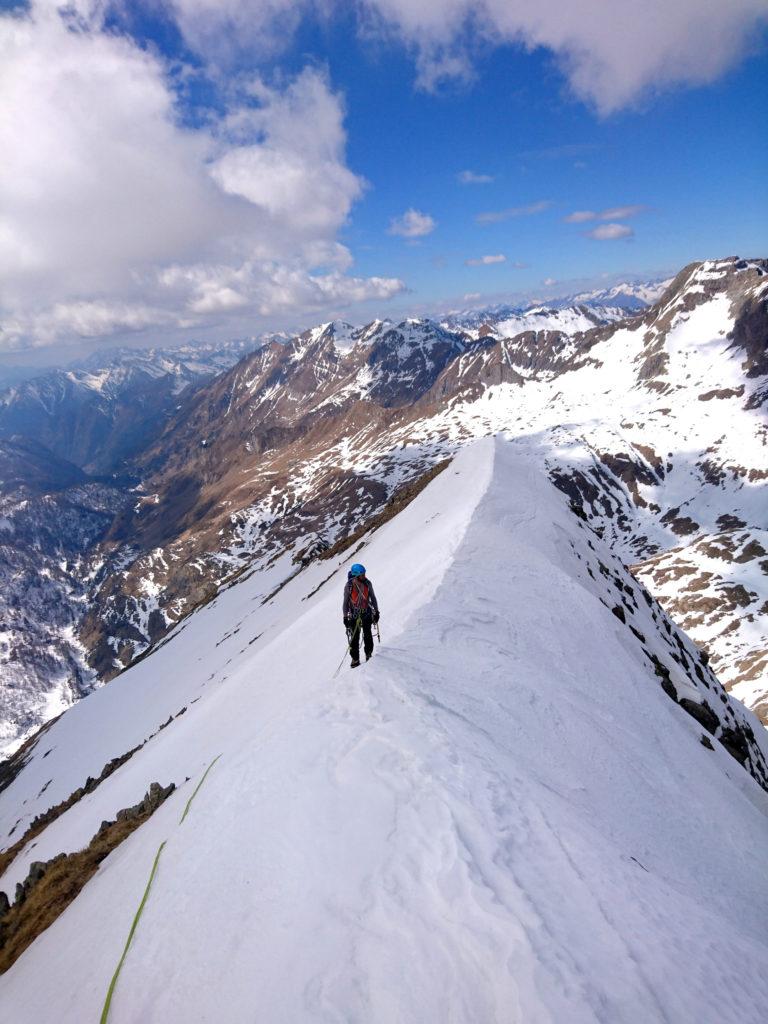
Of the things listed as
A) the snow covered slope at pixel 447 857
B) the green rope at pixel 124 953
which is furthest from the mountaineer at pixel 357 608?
the green rope at pixel 124 953

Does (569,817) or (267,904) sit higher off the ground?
(267,904)

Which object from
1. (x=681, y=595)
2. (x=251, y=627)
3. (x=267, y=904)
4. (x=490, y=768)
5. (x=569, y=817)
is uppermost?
(x=267, y=904)

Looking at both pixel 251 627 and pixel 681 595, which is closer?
pixel 251 627

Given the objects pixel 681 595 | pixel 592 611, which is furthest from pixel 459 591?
pixel 681 595

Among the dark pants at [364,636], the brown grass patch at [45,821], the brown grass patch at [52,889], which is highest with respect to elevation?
the dark pants at [364,636]

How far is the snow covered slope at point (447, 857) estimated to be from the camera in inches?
238

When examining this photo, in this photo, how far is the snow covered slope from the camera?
6.04 m

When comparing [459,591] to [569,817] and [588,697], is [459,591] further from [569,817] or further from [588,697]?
[569,817]

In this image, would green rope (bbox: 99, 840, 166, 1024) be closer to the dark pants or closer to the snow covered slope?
the snow covered slope

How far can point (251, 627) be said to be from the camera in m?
58.6

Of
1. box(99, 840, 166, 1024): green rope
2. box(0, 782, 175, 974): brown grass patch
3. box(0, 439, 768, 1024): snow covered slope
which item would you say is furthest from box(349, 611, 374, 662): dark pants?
box(0, 782, 175, 974): brown grass patch

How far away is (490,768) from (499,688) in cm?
409

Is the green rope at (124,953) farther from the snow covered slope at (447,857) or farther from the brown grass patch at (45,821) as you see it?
the brown grass patch at (45,821)

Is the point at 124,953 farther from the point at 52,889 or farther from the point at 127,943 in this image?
the point at 52,889
